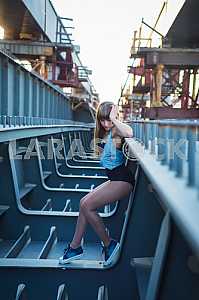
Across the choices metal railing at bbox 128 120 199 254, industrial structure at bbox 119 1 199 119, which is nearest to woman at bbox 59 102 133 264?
metal railing at bbox 128 120 199 254

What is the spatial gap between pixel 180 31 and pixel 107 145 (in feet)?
26.4

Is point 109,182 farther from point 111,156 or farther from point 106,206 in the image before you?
point 106,206

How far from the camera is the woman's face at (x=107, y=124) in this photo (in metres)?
3.87

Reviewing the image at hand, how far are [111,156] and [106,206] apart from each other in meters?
3.12

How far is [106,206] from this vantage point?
6801 mm

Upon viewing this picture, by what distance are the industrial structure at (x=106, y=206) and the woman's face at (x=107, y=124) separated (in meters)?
0.26

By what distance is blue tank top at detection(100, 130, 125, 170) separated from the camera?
3807mm

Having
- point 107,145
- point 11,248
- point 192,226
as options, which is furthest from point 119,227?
point 192,226

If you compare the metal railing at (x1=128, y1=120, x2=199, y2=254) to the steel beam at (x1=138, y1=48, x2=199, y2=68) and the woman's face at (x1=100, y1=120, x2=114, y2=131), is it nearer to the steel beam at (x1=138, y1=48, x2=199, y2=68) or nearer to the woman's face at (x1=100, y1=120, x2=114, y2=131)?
the woman's face at (x1=100, y1=120, x2=114, y2=131)

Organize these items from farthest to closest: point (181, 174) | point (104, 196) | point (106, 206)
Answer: point (106, 206)
point (104, 196)
point (181, 174)

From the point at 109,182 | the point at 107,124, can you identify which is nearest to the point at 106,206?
the point at 109,182

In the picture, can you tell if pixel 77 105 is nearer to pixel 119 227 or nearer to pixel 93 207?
pixel 119 227

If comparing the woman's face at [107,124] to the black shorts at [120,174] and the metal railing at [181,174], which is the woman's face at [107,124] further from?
the metal railing at [181,174]

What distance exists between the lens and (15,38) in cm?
1650
